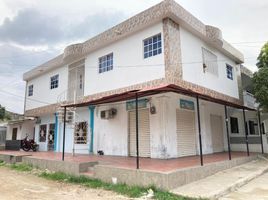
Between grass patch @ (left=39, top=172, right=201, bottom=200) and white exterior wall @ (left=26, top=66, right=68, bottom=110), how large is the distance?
8192 mm

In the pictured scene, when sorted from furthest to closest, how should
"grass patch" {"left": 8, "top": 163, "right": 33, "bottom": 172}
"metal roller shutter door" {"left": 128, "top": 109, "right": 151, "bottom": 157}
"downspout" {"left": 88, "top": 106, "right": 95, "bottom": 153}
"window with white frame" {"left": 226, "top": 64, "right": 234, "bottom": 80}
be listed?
"window with white frame" {"left": 226, "top": 64, "right": 234, "bottom": 80} → "downspout" {"left": 88, "top": 106, "right": 95, "bottom": 153} → "metal roller shutter door" {"left": 128, "top": 109, "right": 151, "bottom": 157} → "grass patch" {"left": 8, "top": 163, "right": 33, "bottom": 172}

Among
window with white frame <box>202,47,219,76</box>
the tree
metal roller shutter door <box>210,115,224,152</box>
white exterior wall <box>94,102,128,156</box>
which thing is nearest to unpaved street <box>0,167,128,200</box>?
white exterior wall <box>94,102,128,156</box>

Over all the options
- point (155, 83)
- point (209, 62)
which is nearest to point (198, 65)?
point (209, 62)

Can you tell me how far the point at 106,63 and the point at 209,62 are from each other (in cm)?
534

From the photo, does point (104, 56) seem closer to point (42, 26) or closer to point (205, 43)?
point (42, 26)

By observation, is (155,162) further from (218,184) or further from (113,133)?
(113,133)

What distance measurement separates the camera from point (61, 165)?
32.4 ft

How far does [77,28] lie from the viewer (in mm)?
12570

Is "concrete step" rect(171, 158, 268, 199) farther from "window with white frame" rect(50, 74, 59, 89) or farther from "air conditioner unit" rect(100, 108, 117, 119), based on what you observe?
"window with white frame" rect(50, 74, 59, 89)

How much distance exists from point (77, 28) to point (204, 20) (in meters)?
6.31

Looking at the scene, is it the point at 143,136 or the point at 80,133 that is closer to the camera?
the point at 143,136

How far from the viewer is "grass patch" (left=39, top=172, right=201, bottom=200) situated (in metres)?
6.06

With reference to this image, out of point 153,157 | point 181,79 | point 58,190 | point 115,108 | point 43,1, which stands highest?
point 43,1

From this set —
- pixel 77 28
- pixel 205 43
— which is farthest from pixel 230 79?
pixel 77 28
